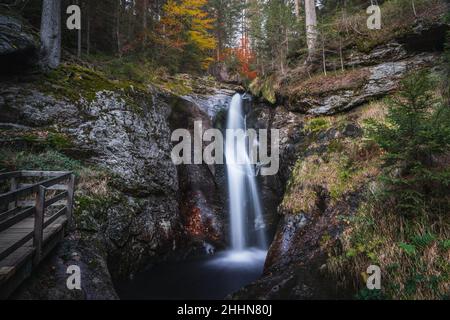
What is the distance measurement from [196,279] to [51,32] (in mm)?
11050

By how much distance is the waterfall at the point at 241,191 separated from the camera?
36.0ft

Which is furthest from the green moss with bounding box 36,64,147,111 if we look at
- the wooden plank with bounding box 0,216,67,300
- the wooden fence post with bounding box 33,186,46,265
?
the wooden fence post with bounding box 33,186,46,265

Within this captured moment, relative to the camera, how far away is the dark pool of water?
275 inches

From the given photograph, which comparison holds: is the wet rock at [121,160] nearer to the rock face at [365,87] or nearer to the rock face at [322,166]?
the rock face at [322,166]

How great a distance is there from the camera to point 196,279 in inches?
314

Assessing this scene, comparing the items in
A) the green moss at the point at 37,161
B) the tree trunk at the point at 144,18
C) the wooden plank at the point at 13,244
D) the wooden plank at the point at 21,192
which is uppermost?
the tree trunk at the point at 144,18

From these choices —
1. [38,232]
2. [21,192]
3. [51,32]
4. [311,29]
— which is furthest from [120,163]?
[311,29]

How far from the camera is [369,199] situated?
5.93m

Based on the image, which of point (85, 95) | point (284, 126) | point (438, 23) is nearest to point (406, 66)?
point (438, 23)

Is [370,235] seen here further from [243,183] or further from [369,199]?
[243,183]

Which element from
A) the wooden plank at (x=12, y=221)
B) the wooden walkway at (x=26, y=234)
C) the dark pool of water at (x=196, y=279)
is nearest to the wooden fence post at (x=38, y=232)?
the wooden walkway at (x=26, y=234)

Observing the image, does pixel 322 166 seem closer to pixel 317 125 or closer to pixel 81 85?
pixel 317 125

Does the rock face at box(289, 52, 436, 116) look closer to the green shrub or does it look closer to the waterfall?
the waterfall

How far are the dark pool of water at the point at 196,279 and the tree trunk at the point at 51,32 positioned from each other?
28.7ft
